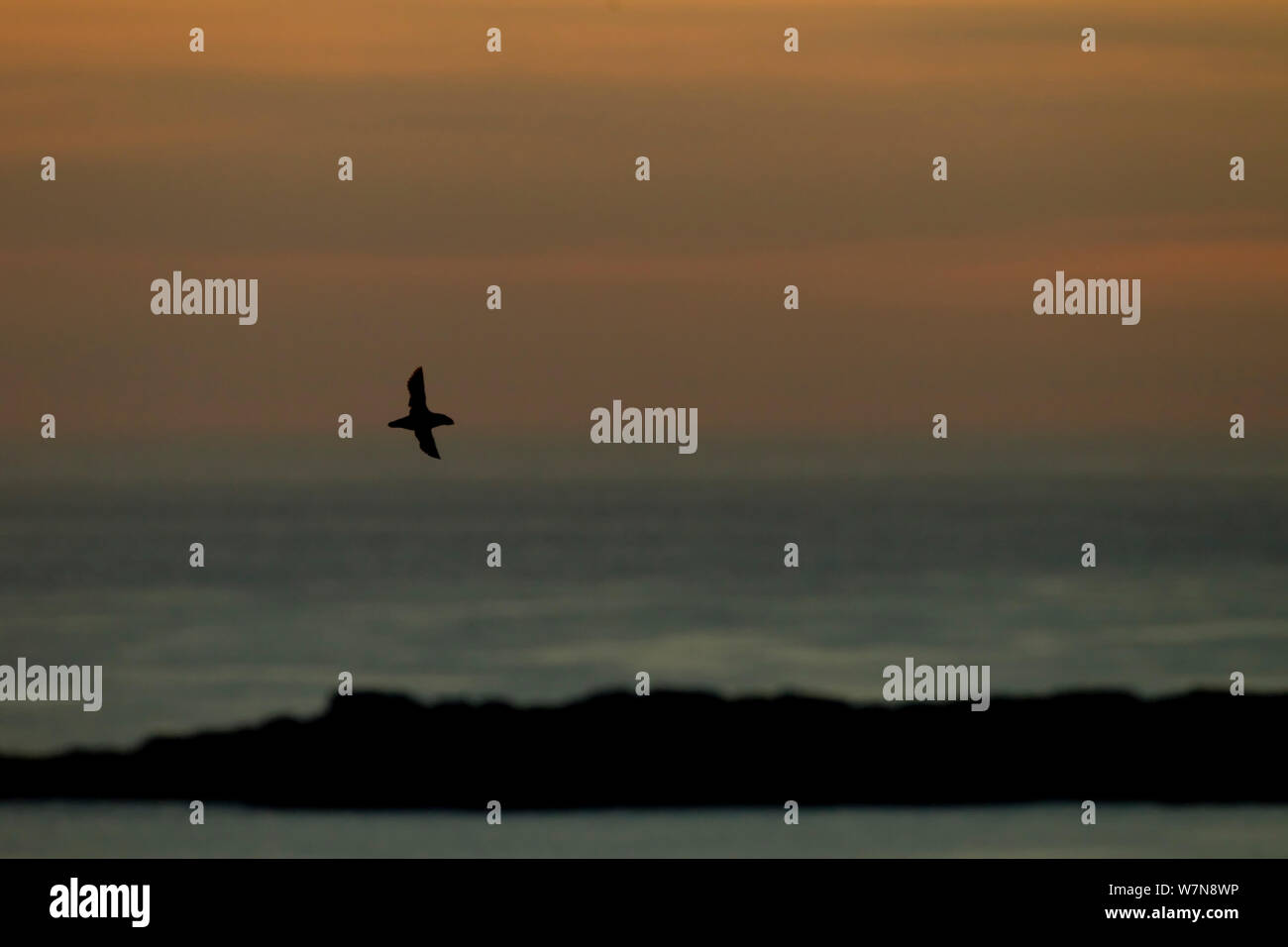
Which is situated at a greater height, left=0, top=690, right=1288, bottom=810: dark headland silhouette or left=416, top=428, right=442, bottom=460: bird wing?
left=416, top=428, right=442, bottom=460: bird wing

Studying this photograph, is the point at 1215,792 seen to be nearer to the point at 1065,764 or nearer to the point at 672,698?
the point at 1065,764

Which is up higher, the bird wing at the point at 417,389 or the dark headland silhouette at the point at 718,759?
the bird wing at the point at 417,389

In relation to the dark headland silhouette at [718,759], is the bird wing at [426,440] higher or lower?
higher
